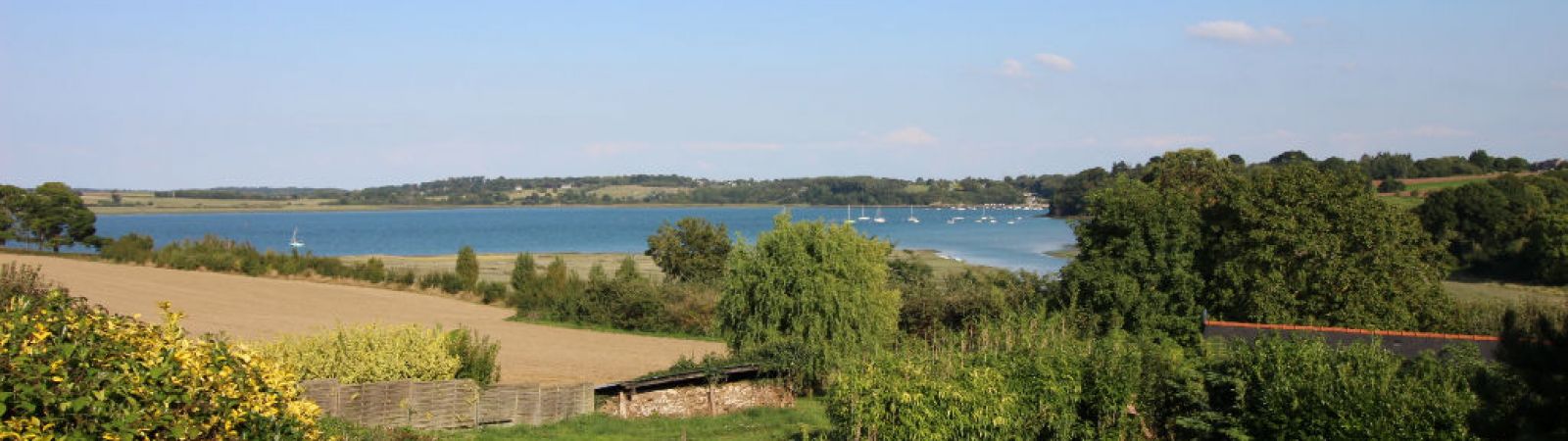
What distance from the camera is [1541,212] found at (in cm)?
5750

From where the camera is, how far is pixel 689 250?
192 ft

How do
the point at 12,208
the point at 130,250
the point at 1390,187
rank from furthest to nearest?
the point at 1390,187
the point at 12,208
the point at 130,250

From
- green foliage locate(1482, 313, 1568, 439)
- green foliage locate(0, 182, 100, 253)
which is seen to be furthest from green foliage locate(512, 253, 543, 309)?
green foliage locate(1482, 313, 1568, 439)

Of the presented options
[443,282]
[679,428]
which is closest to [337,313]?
[443,282]

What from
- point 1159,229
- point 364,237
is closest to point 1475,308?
point 1159,229

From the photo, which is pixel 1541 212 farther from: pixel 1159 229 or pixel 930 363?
pixel 930 363

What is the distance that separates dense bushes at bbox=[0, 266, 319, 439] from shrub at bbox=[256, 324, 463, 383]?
12.0 m

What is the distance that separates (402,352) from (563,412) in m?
3.48

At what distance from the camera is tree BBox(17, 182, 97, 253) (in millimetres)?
70875

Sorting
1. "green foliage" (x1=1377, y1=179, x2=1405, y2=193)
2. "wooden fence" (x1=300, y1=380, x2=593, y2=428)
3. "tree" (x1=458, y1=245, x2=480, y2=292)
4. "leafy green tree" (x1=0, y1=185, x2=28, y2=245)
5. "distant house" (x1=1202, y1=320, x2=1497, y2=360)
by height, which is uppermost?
"green foliage" (x1=1377, y1=179, x2=1405, y2=193)

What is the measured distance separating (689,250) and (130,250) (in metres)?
33.9

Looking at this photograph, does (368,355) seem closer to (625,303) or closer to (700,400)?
(700,400)

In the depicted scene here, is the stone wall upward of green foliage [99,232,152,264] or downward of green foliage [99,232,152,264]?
downward

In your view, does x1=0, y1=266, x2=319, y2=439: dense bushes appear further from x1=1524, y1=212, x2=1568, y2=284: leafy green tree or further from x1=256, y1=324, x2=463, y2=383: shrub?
x1=1524, y1=212, x2=1568, y2=284: leafy green tree
